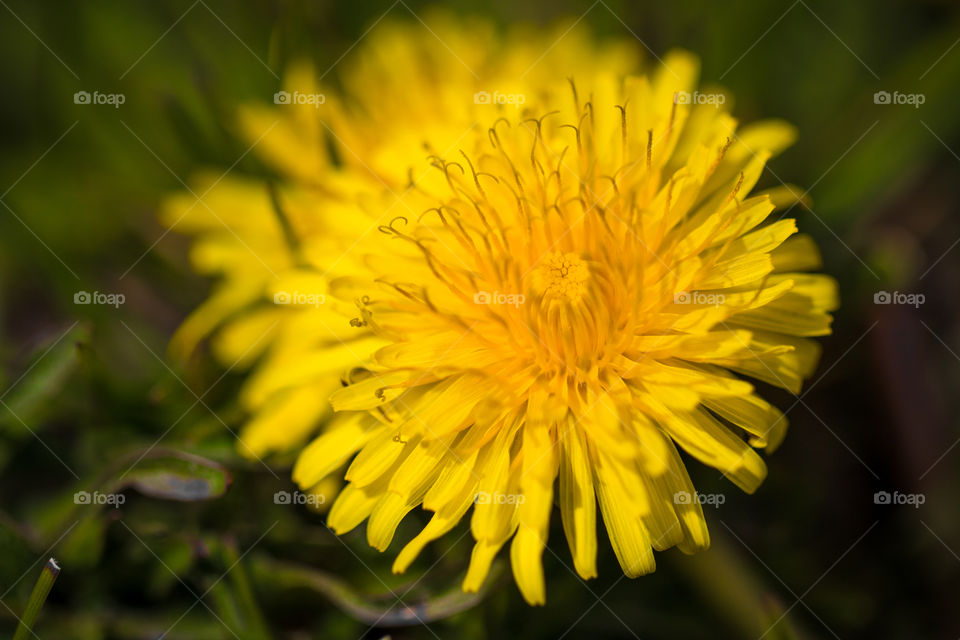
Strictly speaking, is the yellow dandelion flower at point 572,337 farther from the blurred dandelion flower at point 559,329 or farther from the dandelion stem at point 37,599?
the dandelion stem at point 37,599

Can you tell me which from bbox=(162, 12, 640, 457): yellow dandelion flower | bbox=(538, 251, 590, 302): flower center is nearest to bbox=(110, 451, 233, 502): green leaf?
bbox=(162, 12, 640, 457): yellow dandelion flower

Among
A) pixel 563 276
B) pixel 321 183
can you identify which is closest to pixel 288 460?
pixel 321 183

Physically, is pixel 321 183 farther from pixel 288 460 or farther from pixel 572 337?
pixel 572 337

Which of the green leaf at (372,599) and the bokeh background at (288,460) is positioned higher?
the bokeh background at (288,460)

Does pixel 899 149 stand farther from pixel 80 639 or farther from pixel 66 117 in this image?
pixel 66 117

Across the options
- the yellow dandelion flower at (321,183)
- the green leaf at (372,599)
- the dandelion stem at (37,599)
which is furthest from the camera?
the yellow dandelion flower at (321,183)

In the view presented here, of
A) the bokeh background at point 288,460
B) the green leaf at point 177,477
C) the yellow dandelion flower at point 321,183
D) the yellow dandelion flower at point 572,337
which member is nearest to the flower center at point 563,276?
the yellow dandelion flower at point 572,337

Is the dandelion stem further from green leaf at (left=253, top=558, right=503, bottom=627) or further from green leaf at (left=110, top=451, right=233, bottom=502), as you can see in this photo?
green leaf at (left=253, top=558, right=503, bottom=627)

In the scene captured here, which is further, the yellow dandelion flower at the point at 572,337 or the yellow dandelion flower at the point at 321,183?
the yellow dandelion flower at the point at 321,183
